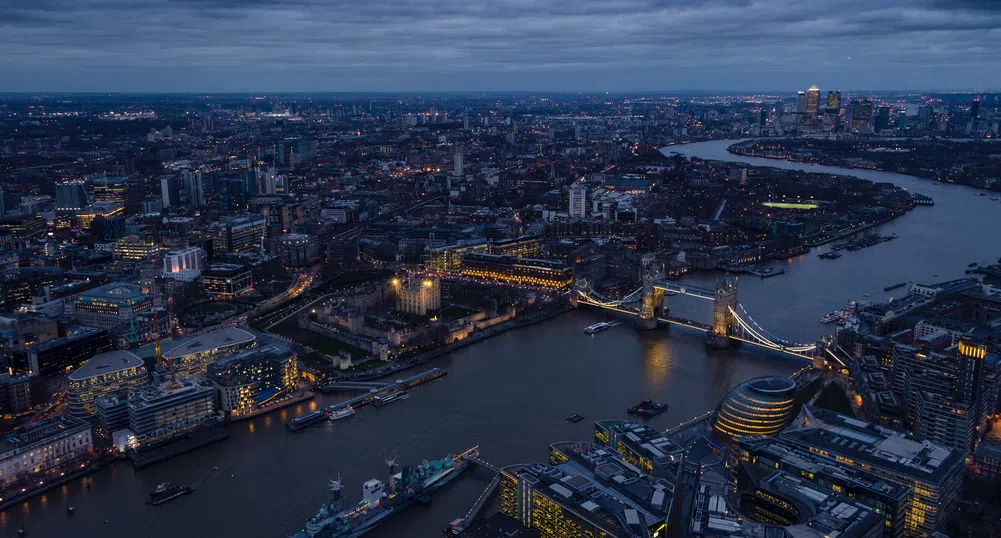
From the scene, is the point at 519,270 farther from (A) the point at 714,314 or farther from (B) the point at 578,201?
(B) the point at 578,201

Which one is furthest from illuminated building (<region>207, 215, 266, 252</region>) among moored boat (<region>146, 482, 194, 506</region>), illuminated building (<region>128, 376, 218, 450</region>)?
moored boat (<region>146, 482, 194, 506</region>)

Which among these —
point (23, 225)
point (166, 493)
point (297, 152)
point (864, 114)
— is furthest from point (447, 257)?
point (864, 114)

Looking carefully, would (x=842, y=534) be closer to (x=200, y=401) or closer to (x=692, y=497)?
(x=692, y=497)

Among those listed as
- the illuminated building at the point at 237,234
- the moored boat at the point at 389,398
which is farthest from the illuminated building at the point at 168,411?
the illuminated building at the point at 237,234

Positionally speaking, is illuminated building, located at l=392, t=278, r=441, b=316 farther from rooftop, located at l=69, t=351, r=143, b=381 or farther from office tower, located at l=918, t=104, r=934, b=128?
office tower, located at l=918, t=104, r=934, b=128

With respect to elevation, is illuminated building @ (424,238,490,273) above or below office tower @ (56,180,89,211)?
below

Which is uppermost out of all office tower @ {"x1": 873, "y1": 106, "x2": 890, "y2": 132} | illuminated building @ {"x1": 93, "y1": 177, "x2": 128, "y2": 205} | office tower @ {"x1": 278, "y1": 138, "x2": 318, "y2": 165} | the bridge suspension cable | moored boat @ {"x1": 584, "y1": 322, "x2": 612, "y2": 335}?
office tower @ {"x1": 873, "y1": 106, "x2": 890, "y2": 132}

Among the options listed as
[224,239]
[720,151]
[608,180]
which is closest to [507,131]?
[720,151]
